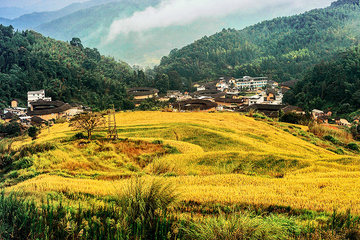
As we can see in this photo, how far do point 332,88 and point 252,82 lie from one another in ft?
106

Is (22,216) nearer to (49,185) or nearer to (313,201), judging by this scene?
(49,185)

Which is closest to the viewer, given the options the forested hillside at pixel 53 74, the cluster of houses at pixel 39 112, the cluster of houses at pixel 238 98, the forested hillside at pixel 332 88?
the cluster of houses at pixel 39 112

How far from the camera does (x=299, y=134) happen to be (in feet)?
59.3

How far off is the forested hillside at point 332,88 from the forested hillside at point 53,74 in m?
35.7

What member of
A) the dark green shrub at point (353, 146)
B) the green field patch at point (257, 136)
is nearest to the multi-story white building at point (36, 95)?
the green field patch at point (257, 136)

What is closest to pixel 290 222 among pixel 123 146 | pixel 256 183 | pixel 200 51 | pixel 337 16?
pixel 256 183

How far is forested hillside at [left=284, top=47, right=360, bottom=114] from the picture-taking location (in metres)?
45.0

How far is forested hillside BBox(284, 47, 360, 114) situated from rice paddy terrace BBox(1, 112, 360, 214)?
38.6m

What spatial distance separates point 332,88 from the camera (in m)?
48.7

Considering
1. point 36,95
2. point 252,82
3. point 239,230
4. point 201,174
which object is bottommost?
point 201,174

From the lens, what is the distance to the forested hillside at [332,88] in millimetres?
45025

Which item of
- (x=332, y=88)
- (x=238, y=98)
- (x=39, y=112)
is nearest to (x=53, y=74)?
(x=39, y=112)

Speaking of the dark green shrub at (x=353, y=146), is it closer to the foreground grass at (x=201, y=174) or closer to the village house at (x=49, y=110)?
the foreground grass at (x=201, y=174)

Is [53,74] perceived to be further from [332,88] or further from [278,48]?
[278,48]
